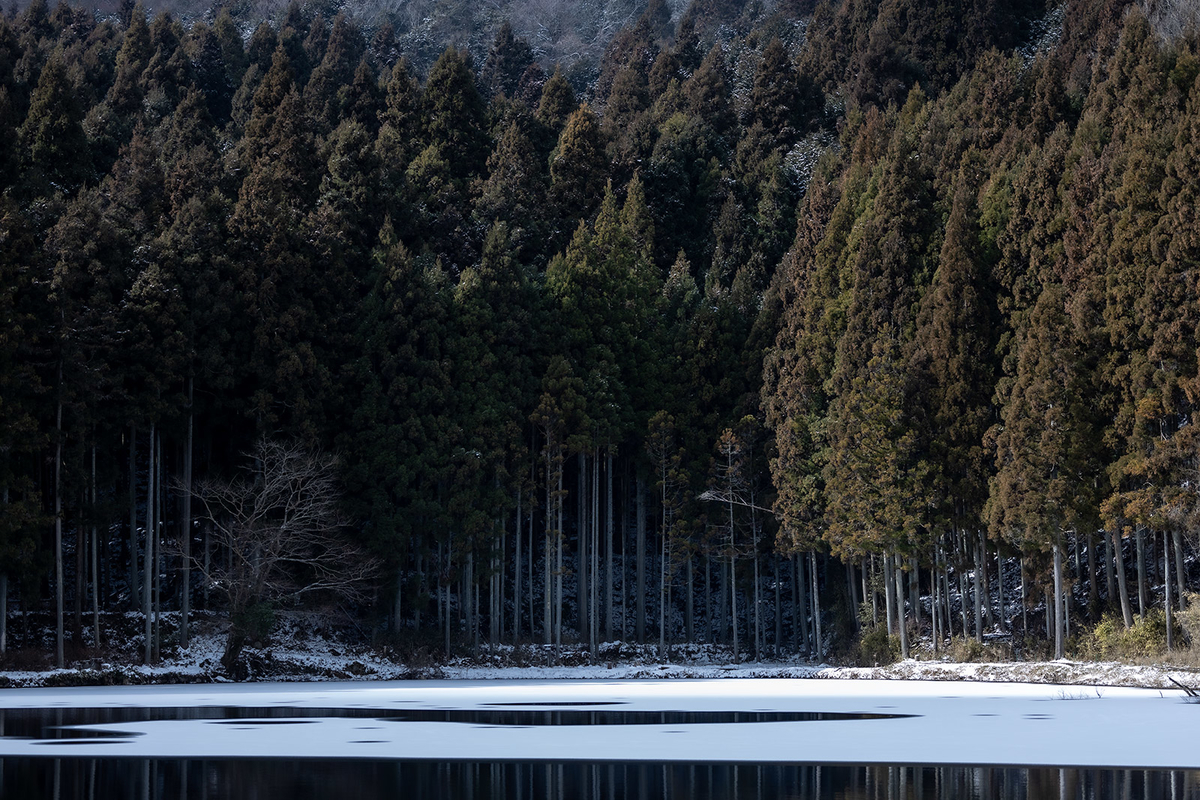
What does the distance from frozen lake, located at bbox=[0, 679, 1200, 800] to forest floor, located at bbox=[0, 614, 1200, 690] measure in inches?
206

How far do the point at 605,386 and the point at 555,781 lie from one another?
1288 inches

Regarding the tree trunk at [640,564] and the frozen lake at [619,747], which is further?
the tree trunk at [640,564]

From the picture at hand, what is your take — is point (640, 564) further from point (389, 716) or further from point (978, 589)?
point (389, 716)

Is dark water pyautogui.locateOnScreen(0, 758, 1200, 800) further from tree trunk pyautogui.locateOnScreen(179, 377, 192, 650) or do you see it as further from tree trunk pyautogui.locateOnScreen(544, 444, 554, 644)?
tree trunk pyautogui.locateOnScreen(544, 444, 554, 644)

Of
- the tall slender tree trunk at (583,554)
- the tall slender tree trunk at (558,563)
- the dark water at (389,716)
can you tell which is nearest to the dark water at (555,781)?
the dark water at (389,716)

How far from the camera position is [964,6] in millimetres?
74562

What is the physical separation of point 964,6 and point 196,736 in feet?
229

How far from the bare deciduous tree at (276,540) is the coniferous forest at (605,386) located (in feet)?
0.56

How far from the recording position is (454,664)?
1491 inches

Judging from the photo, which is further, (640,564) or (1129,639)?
(640,564)

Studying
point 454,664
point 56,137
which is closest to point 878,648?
point 454,664

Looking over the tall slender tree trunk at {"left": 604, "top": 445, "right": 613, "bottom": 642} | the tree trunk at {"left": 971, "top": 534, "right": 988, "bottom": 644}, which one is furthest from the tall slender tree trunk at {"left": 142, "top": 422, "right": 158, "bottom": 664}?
the tree trunk at {"left": 971, "top": 534, "right": 988, "bottom": 644}

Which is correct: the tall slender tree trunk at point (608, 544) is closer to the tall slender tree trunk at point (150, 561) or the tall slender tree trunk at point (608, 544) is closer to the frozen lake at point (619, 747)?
the tall slender tree trunk at point (150, 561)

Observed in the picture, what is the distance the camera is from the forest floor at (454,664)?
91.1 feet
